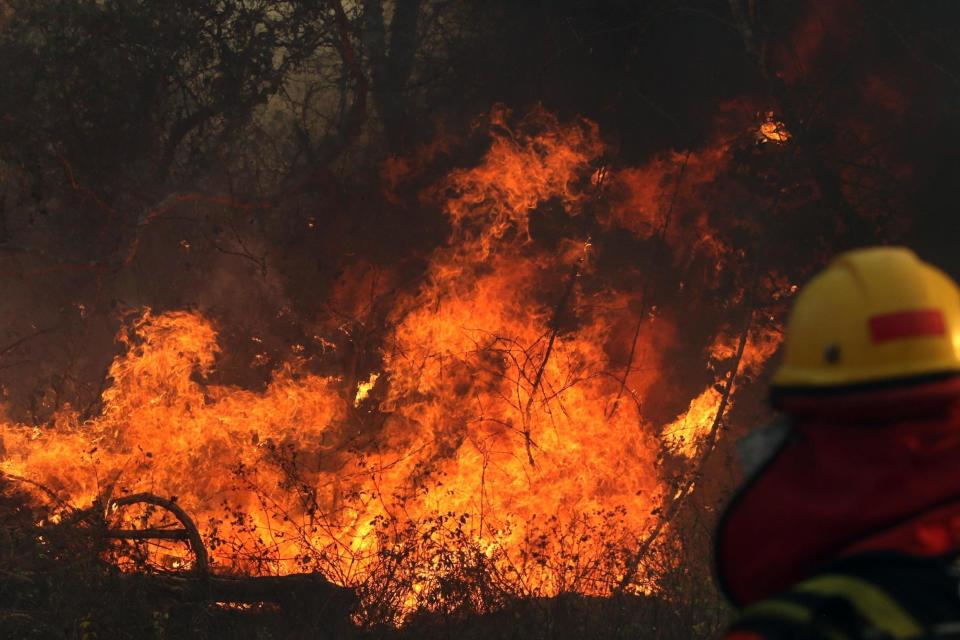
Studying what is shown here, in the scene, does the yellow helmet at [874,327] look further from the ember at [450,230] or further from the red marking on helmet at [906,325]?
the ember at [450,230]

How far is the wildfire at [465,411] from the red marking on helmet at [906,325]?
22.6 feet

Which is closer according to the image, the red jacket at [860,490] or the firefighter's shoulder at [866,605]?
the firefighter's shoulder at [866,605]

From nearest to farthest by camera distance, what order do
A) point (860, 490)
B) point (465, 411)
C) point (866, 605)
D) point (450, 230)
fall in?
1. point (866, 605)
2. point (860, 490)
3. point (465, 411)
4. point (450, 230)

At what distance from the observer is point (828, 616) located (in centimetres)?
140

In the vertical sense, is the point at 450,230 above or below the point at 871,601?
above

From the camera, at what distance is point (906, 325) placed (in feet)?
5.17

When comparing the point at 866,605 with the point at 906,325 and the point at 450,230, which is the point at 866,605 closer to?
the point at 906,325

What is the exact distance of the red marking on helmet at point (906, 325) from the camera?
1574 millimetres

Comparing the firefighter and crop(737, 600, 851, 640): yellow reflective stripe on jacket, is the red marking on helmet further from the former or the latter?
crop(737, 600, 851, 640): yellow reflective stripe on jacket

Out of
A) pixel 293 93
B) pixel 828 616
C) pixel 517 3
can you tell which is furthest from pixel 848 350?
pixel 293 93

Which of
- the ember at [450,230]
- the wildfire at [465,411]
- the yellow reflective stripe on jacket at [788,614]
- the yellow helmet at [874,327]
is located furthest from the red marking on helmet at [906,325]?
the ember at [450,230]

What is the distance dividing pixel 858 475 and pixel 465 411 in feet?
29.6

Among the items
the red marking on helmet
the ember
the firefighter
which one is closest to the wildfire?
the ember

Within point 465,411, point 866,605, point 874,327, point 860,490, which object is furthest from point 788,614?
point 465,411
